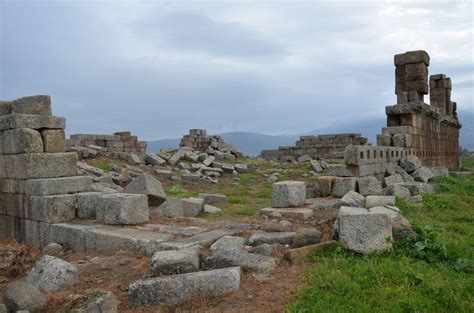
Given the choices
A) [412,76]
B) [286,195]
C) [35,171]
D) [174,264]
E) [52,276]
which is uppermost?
[412,76]

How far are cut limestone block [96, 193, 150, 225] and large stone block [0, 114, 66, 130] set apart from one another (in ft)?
7.15

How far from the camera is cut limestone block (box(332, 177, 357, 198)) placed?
11.1 meters

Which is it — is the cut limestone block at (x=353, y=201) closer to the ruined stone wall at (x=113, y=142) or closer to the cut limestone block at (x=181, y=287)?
the cut limestone block at (x=181, y=287)

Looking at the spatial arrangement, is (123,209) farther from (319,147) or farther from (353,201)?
(319,147)

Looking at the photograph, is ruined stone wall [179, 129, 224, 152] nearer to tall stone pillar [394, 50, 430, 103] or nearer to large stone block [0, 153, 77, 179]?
tall stone pillar [394, 50, 430, 103]

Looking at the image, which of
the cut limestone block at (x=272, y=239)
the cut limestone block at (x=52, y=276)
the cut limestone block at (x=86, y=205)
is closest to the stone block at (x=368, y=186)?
the cut limestone block at (x=272, y=239)

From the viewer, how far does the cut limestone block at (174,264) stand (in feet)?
16.8

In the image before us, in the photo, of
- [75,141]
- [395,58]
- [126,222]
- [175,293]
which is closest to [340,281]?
[175,293]

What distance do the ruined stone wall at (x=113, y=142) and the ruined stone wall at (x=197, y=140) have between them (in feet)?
12.1

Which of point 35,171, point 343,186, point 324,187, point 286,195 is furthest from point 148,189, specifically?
point 343,186

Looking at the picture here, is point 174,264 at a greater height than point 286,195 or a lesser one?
lesser

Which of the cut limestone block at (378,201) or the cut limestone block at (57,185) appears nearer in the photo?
the cut limestone block at (378,201)

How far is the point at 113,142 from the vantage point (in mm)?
25188

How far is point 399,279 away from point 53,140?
742cm
